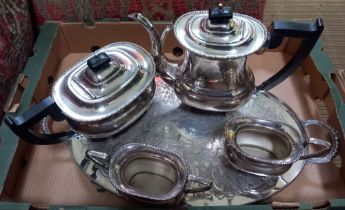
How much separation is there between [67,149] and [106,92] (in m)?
0.21

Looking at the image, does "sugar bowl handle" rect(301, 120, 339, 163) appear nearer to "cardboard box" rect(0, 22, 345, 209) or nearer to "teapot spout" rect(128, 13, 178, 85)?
"cardboard box" rect(0, 22, 345, 209)

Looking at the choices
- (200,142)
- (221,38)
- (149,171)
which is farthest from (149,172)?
(221,38)

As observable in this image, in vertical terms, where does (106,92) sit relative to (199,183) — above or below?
above

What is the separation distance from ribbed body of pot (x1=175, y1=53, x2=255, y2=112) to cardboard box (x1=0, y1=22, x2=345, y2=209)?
0.56ft

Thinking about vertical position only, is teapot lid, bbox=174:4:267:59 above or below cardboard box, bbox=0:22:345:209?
above

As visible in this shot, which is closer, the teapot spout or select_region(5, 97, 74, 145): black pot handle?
select_region(5, 97, 74, 145): black pot handle

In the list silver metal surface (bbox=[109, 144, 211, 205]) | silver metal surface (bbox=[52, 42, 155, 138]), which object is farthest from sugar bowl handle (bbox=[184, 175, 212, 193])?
silver metal surface (bbox=[52, 42, 155, 138])

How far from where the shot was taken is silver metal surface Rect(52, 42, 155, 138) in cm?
48

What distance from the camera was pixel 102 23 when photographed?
0.76m

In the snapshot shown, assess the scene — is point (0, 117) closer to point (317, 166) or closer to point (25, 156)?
point (25, 156)

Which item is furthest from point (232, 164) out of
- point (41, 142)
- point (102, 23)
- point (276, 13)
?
point (276, 13)

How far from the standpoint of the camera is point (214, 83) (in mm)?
558

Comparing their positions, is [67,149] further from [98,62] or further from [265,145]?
[265,145]

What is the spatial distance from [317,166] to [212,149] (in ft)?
0.63
